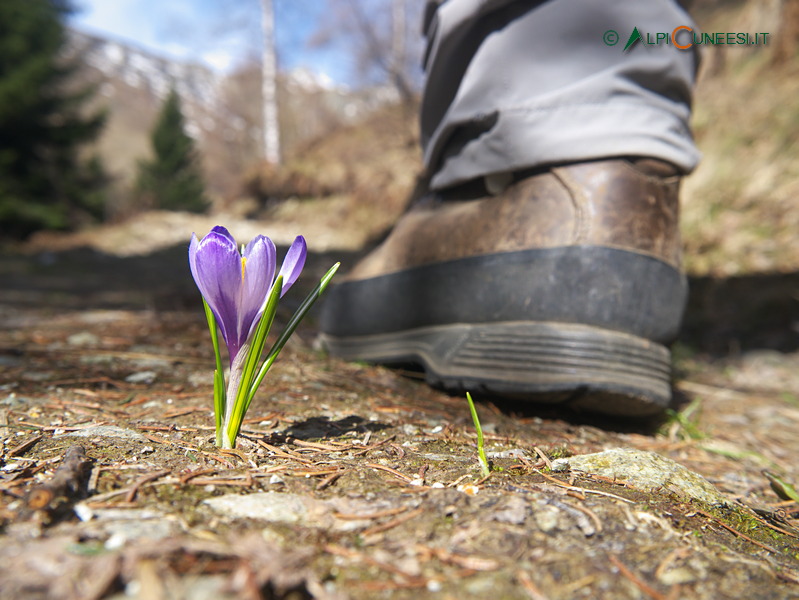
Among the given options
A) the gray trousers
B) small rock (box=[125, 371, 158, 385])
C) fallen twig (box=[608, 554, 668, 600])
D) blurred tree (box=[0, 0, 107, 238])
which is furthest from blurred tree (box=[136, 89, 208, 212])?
fallen twig (box=[608, 554, 668, 600])

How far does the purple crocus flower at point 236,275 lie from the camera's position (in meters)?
0.90

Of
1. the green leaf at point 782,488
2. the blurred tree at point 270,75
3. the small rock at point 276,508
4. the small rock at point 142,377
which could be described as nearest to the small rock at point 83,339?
the small rock at point 142,377

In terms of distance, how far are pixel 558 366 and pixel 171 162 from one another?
95.3 feet

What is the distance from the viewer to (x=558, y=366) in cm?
143

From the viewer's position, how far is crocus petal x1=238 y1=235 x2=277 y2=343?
951 mm

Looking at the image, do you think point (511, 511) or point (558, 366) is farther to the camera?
point (558, 366)

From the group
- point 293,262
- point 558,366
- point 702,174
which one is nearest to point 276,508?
point 293,262

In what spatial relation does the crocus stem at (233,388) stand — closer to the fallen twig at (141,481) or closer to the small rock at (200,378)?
the fallen twig at (141,481)

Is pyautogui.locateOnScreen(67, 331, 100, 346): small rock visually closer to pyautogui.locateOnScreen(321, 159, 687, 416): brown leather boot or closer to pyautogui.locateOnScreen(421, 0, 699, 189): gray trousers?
pyautogui.locateOnScreen(321, 159, 687, 416): brown leather boot

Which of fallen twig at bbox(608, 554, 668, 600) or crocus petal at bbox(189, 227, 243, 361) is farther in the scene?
crocus petal at bbox(189, 227, 243, 361)

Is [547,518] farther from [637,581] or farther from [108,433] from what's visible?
[108,433]

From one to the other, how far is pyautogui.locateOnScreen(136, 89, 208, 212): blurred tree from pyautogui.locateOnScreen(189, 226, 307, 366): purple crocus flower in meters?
27.3

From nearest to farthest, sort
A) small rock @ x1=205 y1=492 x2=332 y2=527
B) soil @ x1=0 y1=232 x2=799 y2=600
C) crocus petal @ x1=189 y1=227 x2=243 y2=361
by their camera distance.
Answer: soil @ x1=0 y1=232 x2=799 y2=600 → small rock @ x1=205 y1=492 x2=332 y2=527 → crocus petal @ x1=189 y1=227 x2=243 y2=361

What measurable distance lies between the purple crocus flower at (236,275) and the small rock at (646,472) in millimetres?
638
